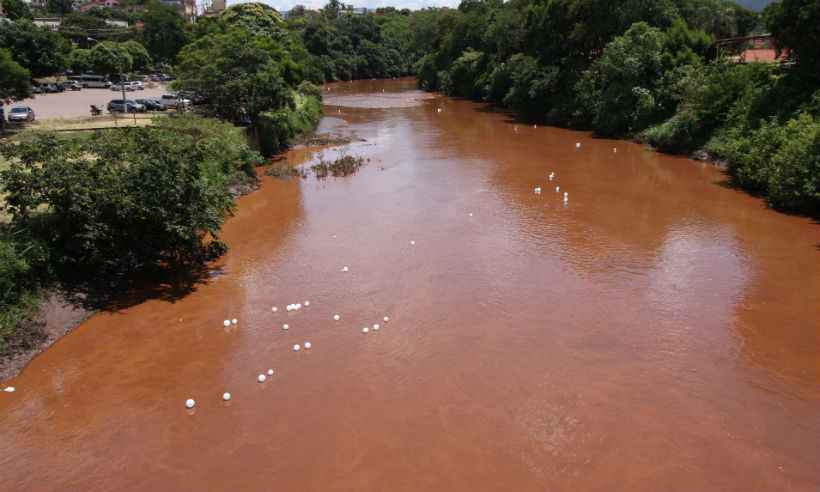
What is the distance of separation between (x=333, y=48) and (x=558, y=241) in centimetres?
7737

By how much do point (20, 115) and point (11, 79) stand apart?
19.4ft

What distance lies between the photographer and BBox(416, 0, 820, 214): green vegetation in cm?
2392

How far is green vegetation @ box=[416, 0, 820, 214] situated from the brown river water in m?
3.70

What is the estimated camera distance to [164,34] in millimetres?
71312

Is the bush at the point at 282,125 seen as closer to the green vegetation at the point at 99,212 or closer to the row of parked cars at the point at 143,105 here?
the row of parked cars at the point at 143,105

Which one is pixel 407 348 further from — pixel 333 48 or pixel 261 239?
pixel 333 48

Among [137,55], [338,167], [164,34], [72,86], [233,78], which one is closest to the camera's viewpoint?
[233,78]

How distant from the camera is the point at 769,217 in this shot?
21.9 m

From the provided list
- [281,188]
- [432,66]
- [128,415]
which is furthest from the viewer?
[432,66]

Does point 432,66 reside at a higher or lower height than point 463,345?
higher

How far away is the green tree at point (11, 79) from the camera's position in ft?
91.7

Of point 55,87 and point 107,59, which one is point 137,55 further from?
point 55,87

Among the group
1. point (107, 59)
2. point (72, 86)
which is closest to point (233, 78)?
point (72, 86)

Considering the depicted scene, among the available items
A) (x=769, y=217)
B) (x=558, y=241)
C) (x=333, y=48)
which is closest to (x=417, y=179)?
(x=558, y=241)
